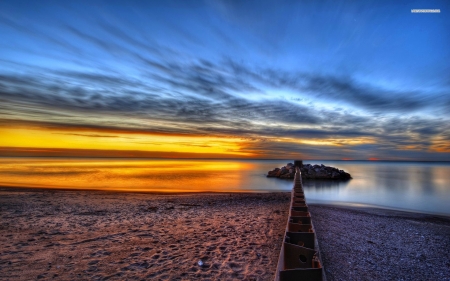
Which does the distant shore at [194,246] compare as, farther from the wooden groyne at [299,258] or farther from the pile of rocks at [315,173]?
the pile of rocks at [315,173]

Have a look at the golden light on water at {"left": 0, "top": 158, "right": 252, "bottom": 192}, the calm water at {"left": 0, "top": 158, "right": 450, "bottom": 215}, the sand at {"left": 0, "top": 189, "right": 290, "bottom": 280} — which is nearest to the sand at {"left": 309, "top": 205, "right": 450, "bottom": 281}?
the sand at {"left": 0, "top": 189, "right": 290, "bottom": 280}

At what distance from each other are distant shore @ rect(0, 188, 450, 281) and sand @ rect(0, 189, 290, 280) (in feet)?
0.07

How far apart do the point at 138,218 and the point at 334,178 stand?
31.3m

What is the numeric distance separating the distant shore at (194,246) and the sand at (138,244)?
2cm

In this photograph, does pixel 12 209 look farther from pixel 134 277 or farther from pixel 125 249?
pixel 134 277

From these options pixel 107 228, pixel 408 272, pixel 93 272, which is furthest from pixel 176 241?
pixel 408 272

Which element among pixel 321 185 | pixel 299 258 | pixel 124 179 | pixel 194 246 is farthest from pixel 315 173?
pixel 299 258

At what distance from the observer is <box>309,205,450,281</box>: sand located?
193 inches

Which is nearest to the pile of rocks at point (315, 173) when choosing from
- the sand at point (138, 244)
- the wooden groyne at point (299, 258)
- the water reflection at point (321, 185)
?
the water reflection at point (321, 185)

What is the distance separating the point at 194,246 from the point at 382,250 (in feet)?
16.0

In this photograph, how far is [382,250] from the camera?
6.26m

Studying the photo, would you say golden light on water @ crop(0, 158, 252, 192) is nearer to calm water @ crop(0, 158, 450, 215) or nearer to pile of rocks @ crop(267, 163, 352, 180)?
calm water @ crop(0, 158, 450, 215)

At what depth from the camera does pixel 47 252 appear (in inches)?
220

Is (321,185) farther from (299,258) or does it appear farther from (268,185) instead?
(299,258)
